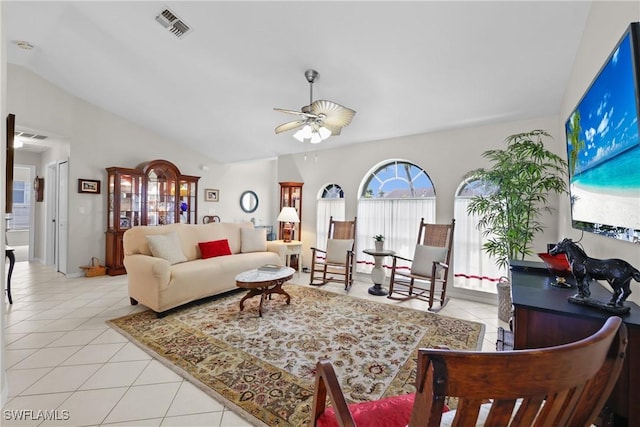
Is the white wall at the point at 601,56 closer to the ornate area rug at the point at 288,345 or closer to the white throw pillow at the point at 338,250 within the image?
the ornate area rug at the point at 288,345

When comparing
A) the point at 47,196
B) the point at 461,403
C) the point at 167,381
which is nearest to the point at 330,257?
the point at 167,381

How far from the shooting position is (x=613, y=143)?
4.36ft

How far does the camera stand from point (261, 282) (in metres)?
3.03

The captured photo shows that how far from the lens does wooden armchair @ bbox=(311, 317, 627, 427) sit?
49 cm

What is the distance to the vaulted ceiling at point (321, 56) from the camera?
2232 mm

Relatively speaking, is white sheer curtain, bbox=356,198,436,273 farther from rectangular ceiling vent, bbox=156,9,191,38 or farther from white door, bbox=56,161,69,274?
white door, bbox=56,161,69,274

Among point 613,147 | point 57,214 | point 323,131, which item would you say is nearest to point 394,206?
point 323,131

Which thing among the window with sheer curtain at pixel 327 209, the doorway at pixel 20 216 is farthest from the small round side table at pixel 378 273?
the doorway at pixel 20 216

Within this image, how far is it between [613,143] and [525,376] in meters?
1.47

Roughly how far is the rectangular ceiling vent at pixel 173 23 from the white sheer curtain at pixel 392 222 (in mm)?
3334

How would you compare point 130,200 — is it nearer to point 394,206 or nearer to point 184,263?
point 184,263

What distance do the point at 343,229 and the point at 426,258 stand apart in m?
1.44

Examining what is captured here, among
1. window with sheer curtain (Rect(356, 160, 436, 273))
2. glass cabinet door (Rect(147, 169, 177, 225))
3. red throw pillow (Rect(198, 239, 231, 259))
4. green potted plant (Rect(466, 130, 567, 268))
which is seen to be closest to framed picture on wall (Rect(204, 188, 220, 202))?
glass cabinet door (Rect(147, 169, 177, 225))

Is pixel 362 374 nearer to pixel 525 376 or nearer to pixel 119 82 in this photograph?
pixel 525 376
